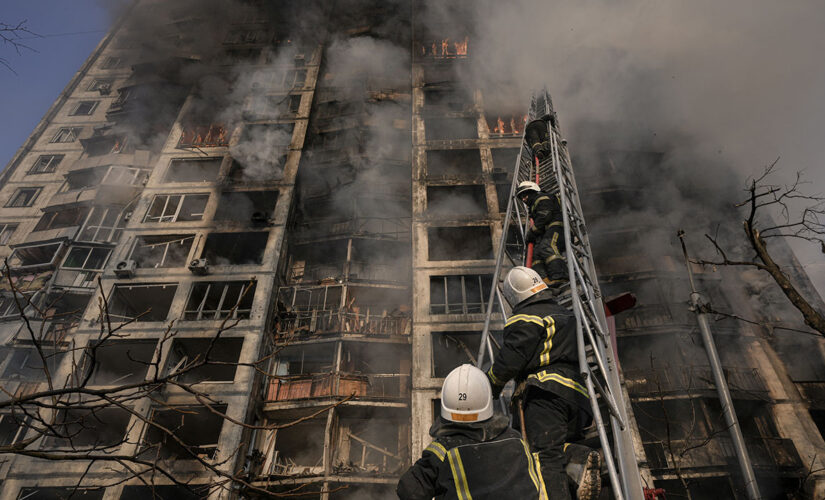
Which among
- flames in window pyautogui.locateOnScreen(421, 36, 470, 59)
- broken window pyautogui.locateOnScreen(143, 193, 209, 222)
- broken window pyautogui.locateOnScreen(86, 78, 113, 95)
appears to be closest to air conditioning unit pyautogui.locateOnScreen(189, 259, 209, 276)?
broken window pyautogui.locateOnScreen(143, 193, 209, 222)

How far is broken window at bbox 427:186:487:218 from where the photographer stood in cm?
2144

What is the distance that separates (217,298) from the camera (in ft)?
65.3

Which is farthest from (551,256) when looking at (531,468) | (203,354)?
(203,354)

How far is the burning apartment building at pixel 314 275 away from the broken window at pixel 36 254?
0.61ft

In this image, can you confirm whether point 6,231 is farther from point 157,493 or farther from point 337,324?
point 337,324

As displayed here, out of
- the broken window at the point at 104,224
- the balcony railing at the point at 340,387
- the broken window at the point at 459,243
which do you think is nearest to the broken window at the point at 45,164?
the broken window at the point at 104,224

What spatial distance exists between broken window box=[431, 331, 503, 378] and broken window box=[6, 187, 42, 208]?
1233 inches

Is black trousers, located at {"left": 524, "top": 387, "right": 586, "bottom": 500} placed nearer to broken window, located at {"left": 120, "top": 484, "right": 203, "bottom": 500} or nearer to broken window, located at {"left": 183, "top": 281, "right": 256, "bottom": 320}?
broken window, located at {"left": 120, "top": 484, "right": 203, "bottom": 500}

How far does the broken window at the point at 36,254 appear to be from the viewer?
22.8 metres

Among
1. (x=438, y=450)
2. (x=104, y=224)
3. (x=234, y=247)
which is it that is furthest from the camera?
(x=104, y=224)

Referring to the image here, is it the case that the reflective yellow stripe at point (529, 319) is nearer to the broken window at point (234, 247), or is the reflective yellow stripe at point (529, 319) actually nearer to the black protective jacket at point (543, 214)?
the black protective jacket at point (543, 214)

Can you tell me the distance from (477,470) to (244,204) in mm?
21991

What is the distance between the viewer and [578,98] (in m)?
23.3

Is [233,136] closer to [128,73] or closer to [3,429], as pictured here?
[3,429]
